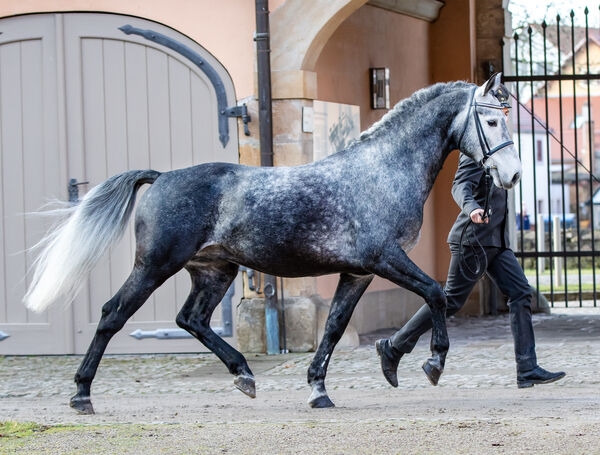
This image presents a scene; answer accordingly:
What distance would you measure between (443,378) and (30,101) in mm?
4619

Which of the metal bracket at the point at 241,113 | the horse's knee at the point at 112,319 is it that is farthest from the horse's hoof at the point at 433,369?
the metal bracket at the point at 241,113

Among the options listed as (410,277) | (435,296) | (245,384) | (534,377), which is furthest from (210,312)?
(534,377)

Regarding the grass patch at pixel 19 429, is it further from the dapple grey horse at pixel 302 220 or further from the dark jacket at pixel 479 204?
the dark jacket at pixel 479 204

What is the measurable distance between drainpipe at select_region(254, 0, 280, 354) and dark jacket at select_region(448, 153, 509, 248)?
2828 millimetres

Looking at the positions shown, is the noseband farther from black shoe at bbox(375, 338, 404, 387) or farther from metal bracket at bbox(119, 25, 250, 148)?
metal bracket at bbox(119, 25, 250, 148)

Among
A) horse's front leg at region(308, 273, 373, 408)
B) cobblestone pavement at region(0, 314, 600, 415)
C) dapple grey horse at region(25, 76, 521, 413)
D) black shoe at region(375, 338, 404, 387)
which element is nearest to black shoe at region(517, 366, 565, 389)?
cobblestone pavement at region(0, 314, 600, 415)

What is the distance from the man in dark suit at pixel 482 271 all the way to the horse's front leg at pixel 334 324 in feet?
1.34

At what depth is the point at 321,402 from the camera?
6.41 meters

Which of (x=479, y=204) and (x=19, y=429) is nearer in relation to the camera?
(x=19, y=429)

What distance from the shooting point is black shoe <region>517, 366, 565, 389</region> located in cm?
671

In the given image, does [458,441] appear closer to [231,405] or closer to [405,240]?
[405,240]

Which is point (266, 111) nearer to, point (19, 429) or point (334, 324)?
point (334, 324)

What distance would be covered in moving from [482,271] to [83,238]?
8.04 feet

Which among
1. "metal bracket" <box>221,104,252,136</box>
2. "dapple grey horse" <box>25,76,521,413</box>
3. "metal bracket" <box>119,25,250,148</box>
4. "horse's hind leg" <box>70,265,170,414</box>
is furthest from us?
"metal bracket" <box>119,25,250,148</box>
